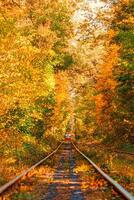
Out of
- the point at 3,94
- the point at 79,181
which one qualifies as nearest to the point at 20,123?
the point at 3,94

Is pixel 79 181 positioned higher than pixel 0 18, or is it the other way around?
pixel 0 18

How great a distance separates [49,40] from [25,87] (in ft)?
67.6

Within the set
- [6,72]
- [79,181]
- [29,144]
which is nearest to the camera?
[79,181]

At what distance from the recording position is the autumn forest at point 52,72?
64.5 feet

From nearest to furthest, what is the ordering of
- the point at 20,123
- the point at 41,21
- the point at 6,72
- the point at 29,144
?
the point at 6,72 < the point at 20,123 < the point at 29,144 < the point at 41,21

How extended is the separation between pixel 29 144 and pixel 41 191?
19.3 m

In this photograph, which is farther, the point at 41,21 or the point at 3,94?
the point at 41,21

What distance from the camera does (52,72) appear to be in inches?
1652

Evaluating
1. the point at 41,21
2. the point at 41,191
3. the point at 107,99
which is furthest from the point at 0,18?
the point at 107,99

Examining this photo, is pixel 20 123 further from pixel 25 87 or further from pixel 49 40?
pixel 49 40

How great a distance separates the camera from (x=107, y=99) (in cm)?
5094

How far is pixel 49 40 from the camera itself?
41.0 m

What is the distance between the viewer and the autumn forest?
19.7m

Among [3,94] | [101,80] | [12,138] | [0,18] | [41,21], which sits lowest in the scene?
[12,138]
